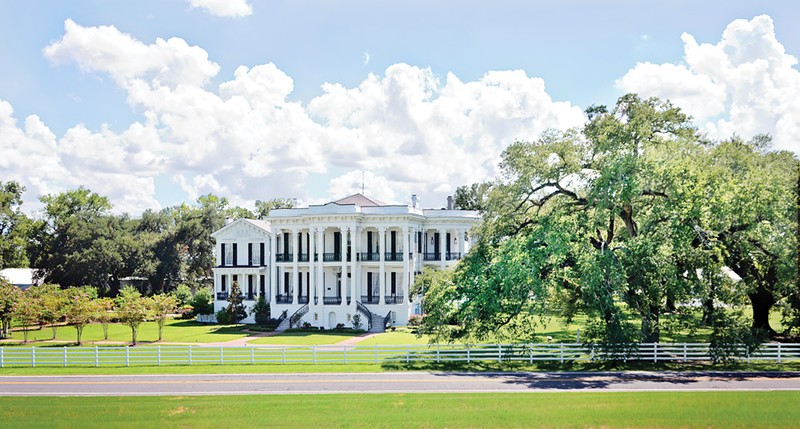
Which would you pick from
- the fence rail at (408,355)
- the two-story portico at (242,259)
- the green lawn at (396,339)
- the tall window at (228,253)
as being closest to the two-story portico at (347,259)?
the green lawn at (396,339)

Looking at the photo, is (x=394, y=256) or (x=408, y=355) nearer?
(x=408, y=355)

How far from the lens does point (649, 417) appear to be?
19.8 metres

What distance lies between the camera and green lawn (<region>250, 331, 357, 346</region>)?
4262cm

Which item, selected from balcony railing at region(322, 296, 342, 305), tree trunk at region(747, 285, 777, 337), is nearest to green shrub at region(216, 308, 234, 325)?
balcony railing at region(322, 296, 342, 305)

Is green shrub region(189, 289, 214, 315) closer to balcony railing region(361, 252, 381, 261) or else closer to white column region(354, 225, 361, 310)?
white column region(354, 225, 361, 310)

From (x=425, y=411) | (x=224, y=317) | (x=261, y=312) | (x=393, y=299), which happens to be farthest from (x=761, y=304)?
(x=224, y=317)

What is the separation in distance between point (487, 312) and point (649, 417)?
11.1 metres

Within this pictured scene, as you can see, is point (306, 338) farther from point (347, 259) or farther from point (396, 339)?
point (347, 259)

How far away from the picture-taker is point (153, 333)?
49.6m

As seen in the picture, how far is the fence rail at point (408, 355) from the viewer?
97.6 feet

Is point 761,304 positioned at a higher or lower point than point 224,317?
higher

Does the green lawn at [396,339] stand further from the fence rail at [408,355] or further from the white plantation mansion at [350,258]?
the fence rail at [408,355]

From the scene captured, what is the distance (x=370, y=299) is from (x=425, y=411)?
31.7 meters

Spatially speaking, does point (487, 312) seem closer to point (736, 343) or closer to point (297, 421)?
point (736, 343)
